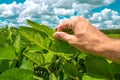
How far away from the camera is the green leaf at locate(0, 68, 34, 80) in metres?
1.20

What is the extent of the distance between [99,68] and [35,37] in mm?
271

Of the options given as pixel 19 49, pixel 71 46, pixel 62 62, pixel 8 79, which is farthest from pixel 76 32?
pixel 19 49

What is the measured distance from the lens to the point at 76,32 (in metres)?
1.19

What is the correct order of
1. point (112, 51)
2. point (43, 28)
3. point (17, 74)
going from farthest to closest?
point (43, 28) < point (17, 74) < point (112, 51)

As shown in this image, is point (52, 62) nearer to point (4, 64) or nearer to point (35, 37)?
point (35, 37)

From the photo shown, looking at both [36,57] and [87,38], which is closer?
[87,38]

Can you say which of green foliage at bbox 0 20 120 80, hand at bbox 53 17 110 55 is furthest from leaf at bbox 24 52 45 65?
hand at bbox 53 17 110 55

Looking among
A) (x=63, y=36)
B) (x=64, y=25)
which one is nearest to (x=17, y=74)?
(x=63, y=36)

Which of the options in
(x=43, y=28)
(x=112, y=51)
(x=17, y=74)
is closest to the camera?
(x=112, y=51)

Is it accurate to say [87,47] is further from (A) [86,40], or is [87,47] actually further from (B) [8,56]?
(B) [8,56]

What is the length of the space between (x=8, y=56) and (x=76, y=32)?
0.34m

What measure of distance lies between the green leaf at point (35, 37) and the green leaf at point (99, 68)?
181 mm

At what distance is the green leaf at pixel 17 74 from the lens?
120 cm

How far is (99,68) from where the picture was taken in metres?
1.19
